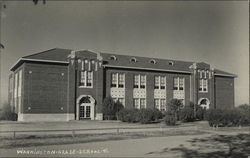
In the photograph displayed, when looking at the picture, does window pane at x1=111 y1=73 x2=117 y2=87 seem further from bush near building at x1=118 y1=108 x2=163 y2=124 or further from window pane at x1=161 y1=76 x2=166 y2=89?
window pane at x1=161 y1=76 x2=166 y2=89

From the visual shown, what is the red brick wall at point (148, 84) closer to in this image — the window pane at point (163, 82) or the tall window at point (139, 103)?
the window pane at point (163, 82)

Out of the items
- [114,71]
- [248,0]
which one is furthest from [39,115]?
[248,0]

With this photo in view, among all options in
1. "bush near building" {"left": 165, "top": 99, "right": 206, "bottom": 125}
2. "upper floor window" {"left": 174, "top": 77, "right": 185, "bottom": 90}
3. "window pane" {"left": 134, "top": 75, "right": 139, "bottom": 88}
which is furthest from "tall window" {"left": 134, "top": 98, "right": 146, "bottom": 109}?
"bush near building" {"left": 165, "top": 99, "right": 206, "bottom": 125}

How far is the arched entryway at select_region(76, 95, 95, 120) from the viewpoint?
106 feet

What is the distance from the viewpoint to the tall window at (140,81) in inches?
1446

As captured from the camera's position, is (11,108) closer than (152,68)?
Yes

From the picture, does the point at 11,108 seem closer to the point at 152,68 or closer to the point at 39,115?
the point at 39,115

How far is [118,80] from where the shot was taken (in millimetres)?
35312

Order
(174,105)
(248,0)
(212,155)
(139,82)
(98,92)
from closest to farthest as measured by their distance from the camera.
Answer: (248,0)
(212,155)
(174,105)
(98,92)
(139,82)

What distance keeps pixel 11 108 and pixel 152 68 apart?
18.5m

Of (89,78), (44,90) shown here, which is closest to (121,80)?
(89,78)

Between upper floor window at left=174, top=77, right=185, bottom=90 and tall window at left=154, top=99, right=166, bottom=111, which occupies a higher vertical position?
upper floor window at left=174, top=77, right=185, bottom=90

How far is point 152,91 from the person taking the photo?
37719mm

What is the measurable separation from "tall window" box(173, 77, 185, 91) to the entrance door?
13439 mm
